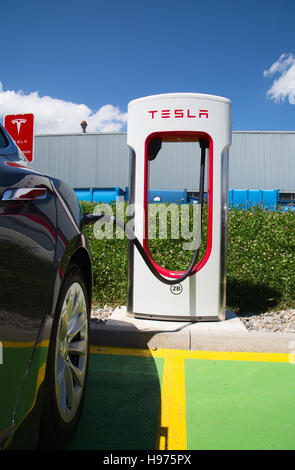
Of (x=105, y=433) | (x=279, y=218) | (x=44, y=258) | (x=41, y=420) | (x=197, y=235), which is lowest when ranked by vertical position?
(x=105, y=433)

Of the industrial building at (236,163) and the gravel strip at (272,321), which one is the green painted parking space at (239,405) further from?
the industrial building at (236,163)

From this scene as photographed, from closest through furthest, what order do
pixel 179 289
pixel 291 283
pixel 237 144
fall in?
1. pixel 179 289
2. pixel 291 283
3. pixel 237 144

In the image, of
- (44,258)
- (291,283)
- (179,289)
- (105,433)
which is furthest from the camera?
(291,283)

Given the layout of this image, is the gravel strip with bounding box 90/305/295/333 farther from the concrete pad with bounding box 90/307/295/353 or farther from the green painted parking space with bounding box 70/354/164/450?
A: the green painted parking space with bounding box 70/354/164/450

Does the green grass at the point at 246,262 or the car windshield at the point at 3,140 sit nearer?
the car windshield at the point at 3,140

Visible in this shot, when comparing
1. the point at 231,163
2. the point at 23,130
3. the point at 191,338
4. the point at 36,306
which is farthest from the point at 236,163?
the point at 36,306

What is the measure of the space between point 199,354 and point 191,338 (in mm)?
168

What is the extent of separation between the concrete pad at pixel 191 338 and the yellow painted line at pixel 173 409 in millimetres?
301

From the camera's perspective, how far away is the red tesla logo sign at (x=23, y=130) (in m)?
4.98

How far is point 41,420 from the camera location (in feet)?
4.82

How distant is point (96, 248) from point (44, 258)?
3.89 metres

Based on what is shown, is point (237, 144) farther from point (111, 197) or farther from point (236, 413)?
point (236, 413)

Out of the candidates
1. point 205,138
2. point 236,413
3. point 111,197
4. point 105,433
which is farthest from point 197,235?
point 111,197

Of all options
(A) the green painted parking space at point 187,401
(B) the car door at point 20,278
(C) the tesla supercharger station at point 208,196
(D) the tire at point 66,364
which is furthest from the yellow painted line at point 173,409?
(B) the car door at point 20,278
